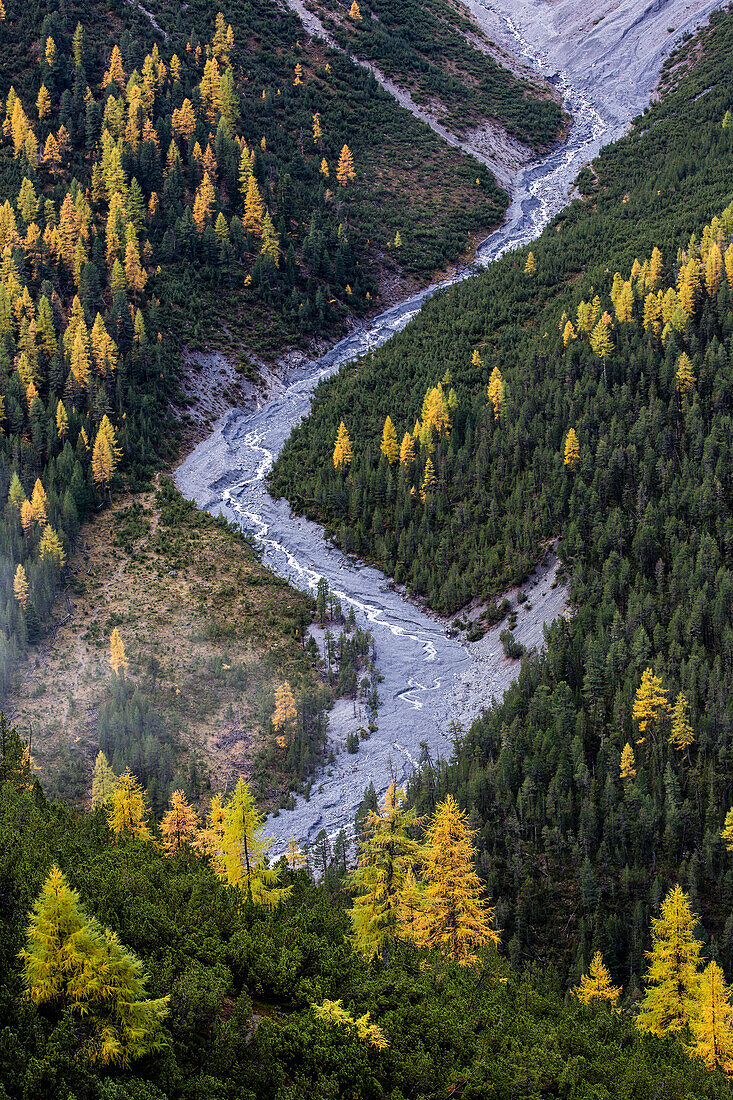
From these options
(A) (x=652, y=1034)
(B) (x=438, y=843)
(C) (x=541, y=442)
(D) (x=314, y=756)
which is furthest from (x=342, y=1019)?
(C) (x=541, y=442)

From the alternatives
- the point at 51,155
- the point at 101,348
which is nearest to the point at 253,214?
the point at 51,155

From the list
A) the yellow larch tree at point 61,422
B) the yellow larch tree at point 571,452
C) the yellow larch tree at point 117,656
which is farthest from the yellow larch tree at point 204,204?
the yellow larch tree at point 117,656

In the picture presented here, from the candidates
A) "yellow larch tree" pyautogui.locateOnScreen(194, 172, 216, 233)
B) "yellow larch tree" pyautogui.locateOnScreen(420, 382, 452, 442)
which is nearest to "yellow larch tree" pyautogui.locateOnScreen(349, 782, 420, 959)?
"yellow larch tree" pyautogui.locateOnScreen(420, 382, 452, 442)

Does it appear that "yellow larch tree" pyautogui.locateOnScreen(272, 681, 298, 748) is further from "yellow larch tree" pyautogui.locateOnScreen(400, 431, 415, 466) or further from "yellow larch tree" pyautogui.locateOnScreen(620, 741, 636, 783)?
"yellow larch tree" pyautogui.locateOnScreen(400, 431, 415, 466)

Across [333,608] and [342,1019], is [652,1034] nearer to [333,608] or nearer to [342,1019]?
[342,1019]

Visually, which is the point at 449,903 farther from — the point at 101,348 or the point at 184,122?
the point at 184,122
